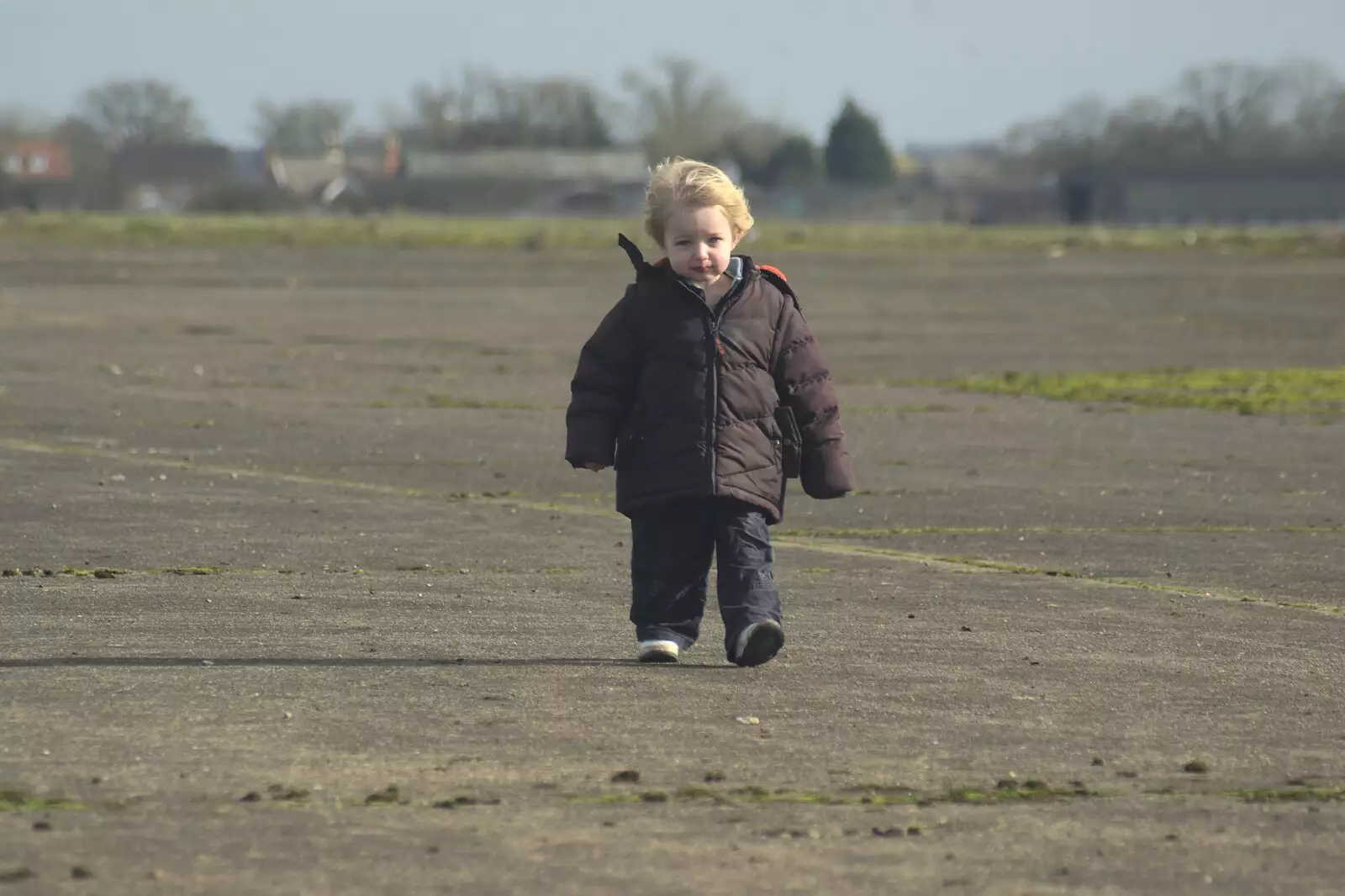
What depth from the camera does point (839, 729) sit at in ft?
Answer: 19.6

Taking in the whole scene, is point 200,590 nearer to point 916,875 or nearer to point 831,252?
point 916,875

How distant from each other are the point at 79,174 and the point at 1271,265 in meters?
92.8

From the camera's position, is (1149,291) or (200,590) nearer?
(200,590)

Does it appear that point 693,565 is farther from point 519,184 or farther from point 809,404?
point 519,184

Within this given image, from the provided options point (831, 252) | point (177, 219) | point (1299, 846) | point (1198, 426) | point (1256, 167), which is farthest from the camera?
point (177, 219)

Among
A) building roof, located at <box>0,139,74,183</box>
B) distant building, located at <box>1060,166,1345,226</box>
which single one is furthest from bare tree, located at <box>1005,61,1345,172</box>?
building roof, located at <box>0,139,74,183</box>

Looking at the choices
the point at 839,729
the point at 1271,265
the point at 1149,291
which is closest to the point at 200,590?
the point at 839,729

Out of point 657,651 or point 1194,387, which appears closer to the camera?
point 657,651

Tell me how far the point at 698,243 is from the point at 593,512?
453 cm

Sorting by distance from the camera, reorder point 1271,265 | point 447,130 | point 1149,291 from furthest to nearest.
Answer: point 447,130
point 1271,265
point 1149,291

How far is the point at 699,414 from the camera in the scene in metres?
7.09

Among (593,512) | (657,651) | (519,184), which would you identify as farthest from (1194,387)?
(519,184)

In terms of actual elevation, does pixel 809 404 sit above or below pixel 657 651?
above

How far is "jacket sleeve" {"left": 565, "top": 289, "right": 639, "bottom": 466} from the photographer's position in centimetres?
713
